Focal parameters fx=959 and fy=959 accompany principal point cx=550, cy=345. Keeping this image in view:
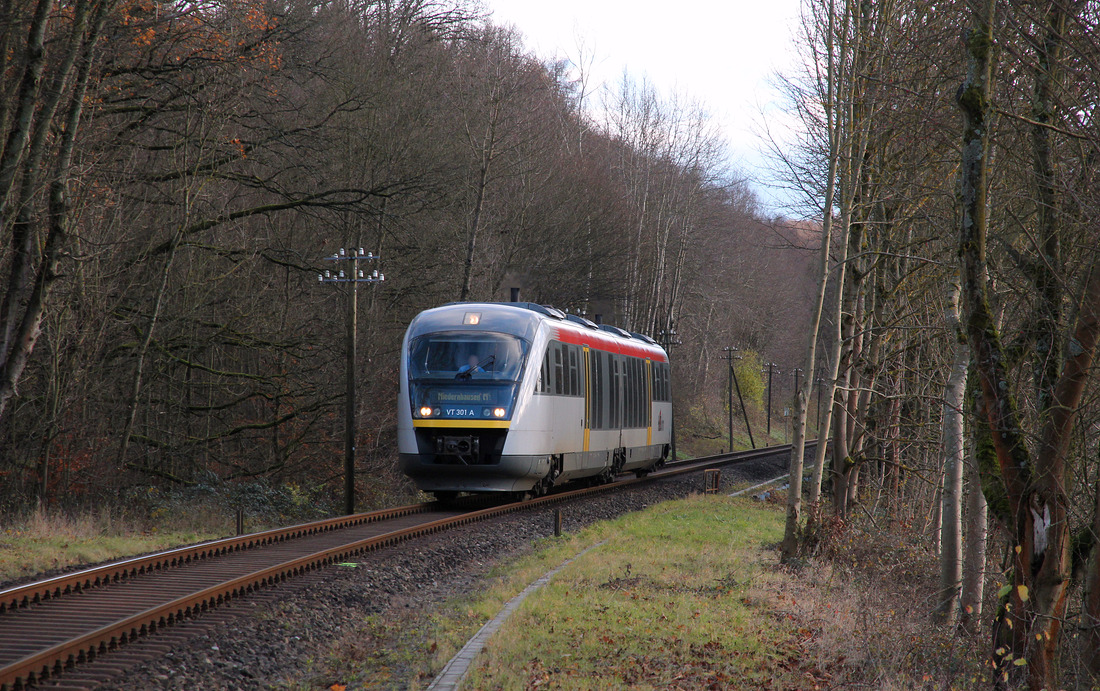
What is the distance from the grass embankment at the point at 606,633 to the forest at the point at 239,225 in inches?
248

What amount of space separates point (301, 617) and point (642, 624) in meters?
3.18

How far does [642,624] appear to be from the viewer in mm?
8930

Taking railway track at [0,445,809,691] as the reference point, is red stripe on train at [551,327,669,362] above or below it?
above

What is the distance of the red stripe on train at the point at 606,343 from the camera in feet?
60.4

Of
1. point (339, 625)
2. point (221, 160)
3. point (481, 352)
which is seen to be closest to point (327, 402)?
point (221, 160)

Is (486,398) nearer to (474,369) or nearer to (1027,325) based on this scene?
(474,369)

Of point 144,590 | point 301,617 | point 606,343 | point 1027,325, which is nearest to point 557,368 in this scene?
point 606,343

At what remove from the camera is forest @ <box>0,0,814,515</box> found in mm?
16328

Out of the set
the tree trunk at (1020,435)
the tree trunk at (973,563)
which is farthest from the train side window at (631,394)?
the tree trunk at (1020,435)

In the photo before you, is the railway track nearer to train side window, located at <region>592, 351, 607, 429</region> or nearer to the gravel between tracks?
the gravel between tracks

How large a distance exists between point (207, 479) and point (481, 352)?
889cm

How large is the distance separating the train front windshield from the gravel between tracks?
2.04m

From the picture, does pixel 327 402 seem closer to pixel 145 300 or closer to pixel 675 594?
pixel 145 300

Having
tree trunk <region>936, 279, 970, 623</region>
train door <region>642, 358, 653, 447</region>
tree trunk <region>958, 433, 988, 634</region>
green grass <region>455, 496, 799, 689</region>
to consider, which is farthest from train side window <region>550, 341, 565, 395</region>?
tree trunk <region>958, 433, 988, 634</region>
